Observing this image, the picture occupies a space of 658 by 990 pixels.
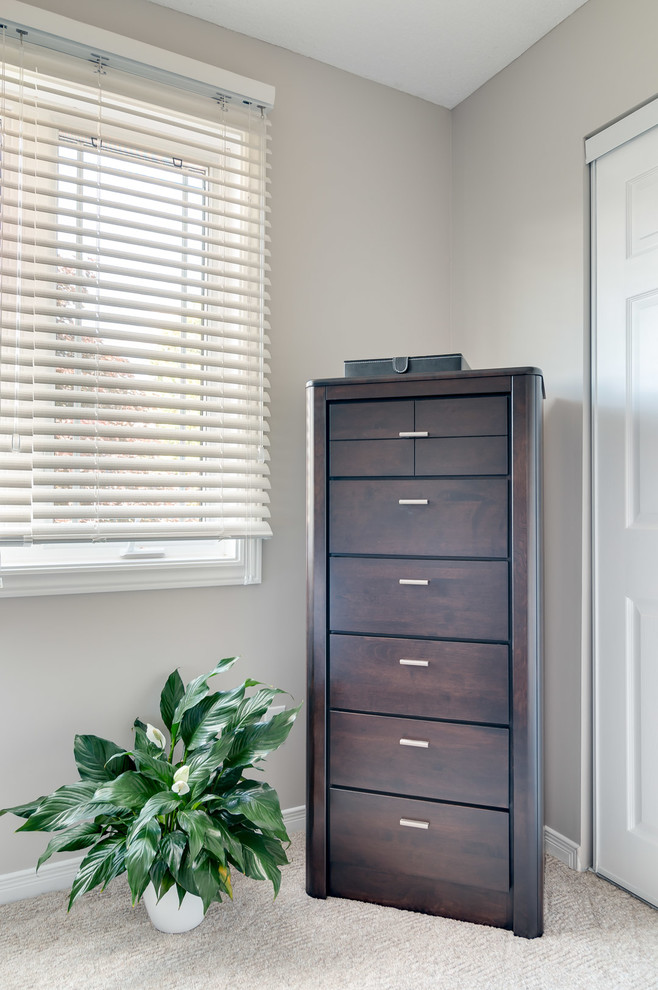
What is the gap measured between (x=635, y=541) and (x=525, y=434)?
1.63ft

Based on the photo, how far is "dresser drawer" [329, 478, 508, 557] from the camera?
5.68 feet

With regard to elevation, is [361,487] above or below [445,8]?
below

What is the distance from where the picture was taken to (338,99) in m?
2.33

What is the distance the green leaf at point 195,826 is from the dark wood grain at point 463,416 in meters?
1.10

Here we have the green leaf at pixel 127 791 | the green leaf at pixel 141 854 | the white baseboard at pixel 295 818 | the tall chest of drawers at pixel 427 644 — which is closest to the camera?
the green leaf at pixel 141 854

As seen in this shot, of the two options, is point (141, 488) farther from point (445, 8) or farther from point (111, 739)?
point (445, 8)

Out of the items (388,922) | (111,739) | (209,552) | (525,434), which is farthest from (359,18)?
(388,922)

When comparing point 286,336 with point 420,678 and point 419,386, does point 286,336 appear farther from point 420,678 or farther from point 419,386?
point 420,678

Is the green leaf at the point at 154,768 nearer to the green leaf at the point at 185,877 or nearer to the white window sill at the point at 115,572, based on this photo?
the green leaf at the point at 185,877

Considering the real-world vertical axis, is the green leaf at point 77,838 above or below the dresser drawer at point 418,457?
below

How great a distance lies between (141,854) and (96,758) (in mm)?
369

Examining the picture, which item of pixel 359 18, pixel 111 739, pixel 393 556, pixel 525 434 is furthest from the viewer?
pixel 359 18

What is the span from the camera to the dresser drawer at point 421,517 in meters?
1.73

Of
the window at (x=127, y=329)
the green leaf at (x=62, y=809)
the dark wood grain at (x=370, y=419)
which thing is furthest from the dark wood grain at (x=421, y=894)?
the dark wood grain at (x=370, y=419)
